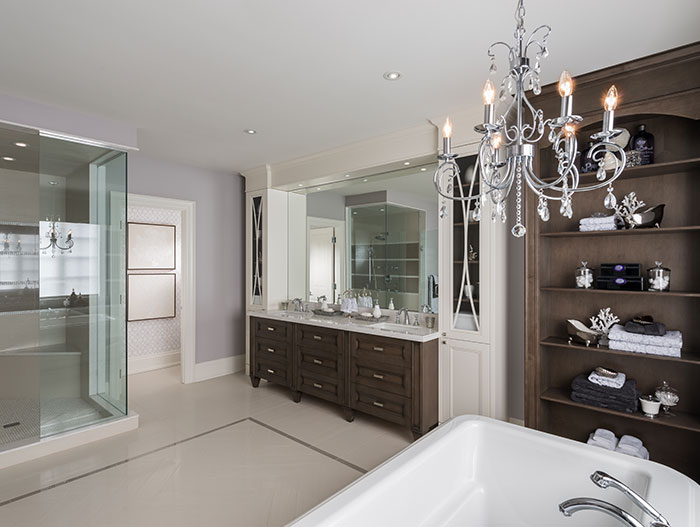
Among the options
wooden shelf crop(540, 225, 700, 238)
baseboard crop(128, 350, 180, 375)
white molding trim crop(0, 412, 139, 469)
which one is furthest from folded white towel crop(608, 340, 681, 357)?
baseboard crop(128, 350, 180, 375)

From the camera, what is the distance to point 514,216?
3.33 metres

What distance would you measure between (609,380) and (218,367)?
429 centimetres

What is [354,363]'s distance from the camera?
12.2 feet

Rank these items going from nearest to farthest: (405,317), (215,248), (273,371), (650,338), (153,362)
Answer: (650,338), (405,317), (273,371), (215,248), (153,362)

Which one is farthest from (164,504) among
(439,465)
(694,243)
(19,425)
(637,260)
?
(694,243)

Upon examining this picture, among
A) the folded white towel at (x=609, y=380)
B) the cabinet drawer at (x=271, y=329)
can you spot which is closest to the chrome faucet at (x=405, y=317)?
the cabinet drawer at (x=271, y=329)

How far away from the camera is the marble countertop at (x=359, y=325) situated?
336 cm

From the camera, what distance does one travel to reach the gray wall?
4860 mm

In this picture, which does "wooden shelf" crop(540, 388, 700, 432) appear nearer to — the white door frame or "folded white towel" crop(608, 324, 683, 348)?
"folded white towel" crop(608, 324, 683, 348)

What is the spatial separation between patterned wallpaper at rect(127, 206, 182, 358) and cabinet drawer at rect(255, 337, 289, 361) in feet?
6.25

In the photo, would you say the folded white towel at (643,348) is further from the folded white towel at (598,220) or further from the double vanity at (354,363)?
the double vanity at (354,363)

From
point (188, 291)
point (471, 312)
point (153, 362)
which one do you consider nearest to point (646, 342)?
point (471, 312)

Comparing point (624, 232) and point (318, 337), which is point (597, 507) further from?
point (318, 337)

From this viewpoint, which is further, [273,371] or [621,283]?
[273,371]
